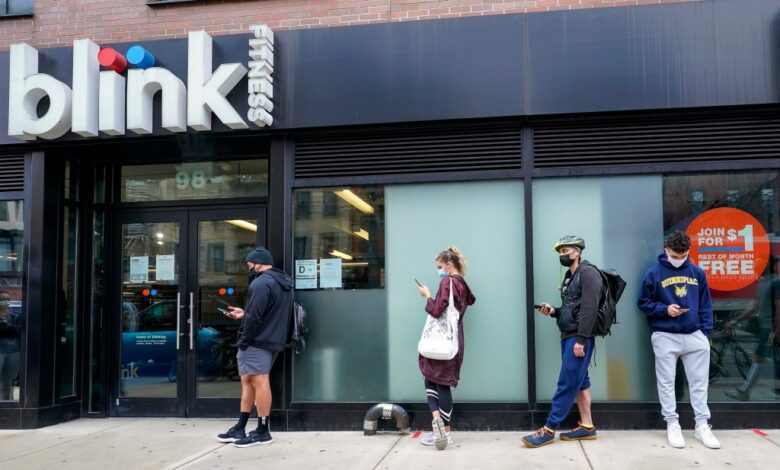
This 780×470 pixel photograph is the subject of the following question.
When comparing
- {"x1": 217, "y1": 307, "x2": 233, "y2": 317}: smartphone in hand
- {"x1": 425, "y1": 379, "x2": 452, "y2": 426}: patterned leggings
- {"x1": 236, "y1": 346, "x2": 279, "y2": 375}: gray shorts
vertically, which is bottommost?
{"x1": 425, "y1": 379, "x2": 452, "y2": 426}: patterned leggings

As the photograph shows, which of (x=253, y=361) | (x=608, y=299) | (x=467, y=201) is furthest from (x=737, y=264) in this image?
(x=253, y=361)

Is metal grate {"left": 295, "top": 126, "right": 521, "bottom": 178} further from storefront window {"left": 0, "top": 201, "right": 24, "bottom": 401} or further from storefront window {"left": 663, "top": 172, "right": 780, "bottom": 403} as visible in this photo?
storefront window {"left": 0, "top": 201, "right": 24, "bottom": 401}

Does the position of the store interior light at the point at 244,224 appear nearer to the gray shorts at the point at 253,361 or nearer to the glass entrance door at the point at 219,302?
the glass entrance door at the point at 219,302

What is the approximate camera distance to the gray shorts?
6418 millimetres

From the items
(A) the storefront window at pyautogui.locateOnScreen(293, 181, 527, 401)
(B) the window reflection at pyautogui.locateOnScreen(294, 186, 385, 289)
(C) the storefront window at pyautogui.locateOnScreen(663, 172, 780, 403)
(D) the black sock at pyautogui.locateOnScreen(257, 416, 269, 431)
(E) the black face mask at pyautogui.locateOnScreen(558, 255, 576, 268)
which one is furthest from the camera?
(B) the window reflection at pyautogui.locateOnScreen(294, 186, 385, 289)

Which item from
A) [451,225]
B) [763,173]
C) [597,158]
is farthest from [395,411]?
[763,173]

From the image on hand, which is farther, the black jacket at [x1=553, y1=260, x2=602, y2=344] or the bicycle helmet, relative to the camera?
the bicycle helmet

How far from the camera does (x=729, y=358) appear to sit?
6582mm

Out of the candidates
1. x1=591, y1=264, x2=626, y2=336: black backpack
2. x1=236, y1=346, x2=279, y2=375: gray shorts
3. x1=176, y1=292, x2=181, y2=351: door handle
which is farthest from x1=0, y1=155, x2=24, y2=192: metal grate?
x1=591, y1=264, x2=626, y2=336: black backpack

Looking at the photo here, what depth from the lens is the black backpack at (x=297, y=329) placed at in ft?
22.1

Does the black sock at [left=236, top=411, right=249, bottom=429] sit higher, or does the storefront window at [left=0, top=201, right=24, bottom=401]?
the storefront window at [left=0, top=201, right=24, bottom=401]

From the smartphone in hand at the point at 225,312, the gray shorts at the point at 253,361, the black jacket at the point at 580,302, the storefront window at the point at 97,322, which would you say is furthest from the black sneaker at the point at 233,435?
the black jacket at the point at 580,302

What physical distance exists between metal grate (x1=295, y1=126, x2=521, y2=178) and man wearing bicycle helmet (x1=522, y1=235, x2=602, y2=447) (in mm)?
1292

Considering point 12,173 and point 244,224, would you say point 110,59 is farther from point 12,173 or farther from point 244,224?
point 244,224
